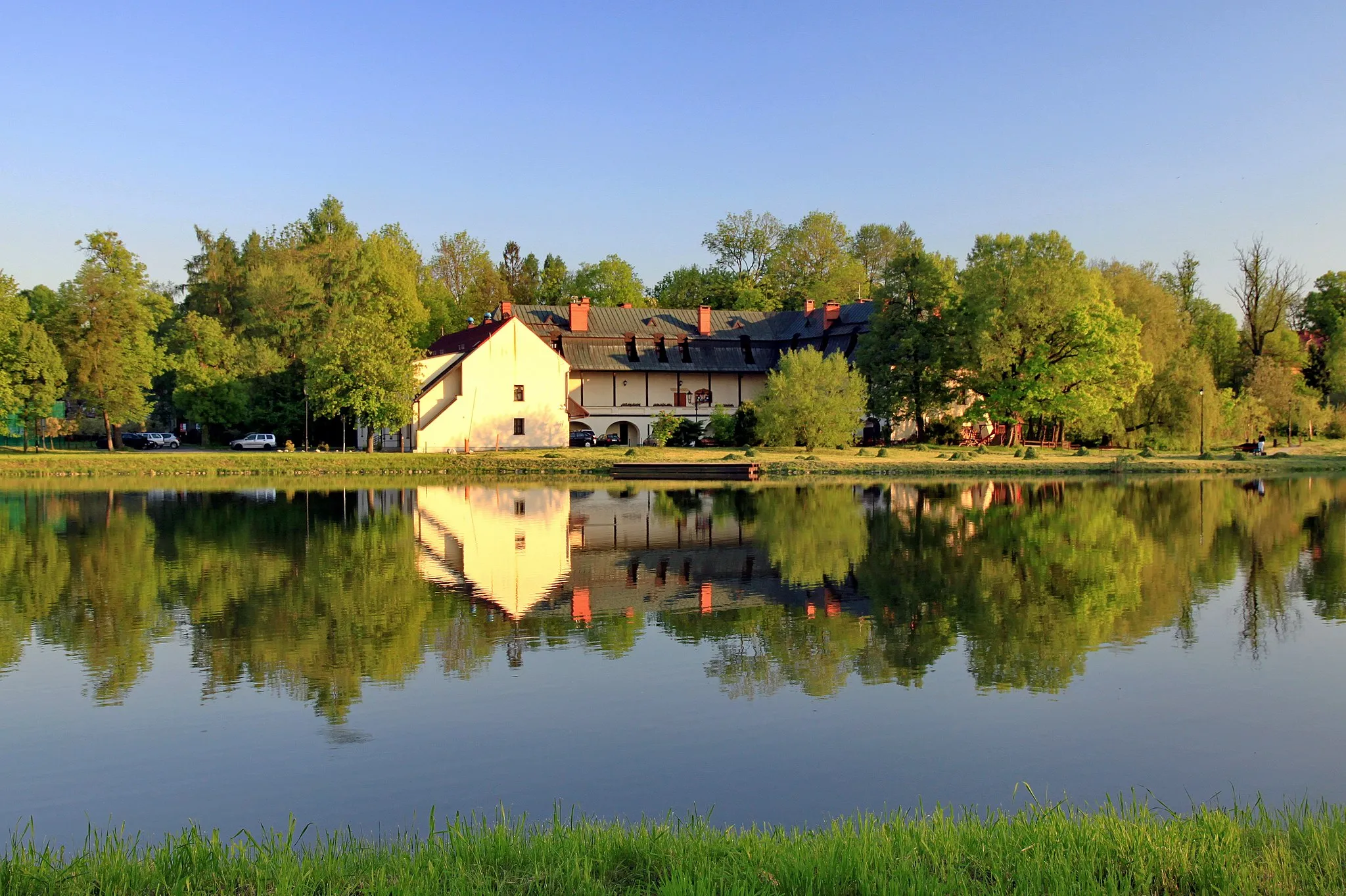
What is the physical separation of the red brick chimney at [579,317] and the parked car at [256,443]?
63.0 ft

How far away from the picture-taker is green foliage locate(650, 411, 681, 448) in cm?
6038

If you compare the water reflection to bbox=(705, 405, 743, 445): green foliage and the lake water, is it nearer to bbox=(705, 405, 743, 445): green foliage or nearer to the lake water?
the lake water

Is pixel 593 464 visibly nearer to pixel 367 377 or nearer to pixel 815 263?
pixel 367 377

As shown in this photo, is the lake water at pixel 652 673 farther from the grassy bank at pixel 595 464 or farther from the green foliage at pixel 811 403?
the green foliage at pixel 811 403

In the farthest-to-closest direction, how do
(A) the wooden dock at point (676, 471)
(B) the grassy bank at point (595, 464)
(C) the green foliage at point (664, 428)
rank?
(C) the green foliage at point (664, 428)
(B) the grassy bank at point (595, 464)
(A) the wooden dock at point (676, 471)

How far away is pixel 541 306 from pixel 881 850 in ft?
220

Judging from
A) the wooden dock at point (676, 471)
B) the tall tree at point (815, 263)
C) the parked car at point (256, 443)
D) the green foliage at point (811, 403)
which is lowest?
the wooden dock at point (676, 471)

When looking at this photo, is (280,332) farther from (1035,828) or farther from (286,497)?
(1035,828)

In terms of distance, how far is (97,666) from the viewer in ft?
42.3

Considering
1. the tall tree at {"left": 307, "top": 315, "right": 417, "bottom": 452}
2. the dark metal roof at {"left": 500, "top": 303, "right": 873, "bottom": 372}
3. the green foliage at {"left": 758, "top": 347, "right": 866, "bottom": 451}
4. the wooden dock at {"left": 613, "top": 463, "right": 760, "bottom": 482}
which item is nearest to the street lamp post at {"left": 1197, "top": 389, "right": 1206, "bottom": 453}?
the green foliage at {"left": 758, "top": 347, "right": 866, "bottom": 451}

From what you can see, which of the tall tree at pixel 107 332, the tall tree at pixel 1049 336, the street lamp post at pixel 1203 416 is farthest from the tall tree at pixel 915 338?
the tall tree at pixel 107 332

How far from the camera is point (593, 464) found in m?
51.2

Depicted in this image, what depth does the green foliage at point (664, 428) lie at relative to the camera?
60.4 metres

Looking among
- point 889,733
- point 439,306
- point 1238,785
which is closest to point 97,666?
point 889,733
